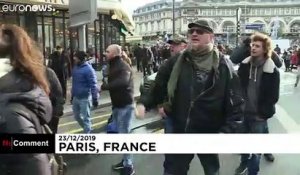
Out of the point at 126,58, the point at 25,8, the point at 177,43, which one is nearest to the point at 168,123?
the point at 177,43

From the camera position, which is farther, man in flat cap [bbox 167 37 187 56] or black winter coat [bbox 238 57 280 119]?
black winter coat [bbox 238 57 280 119]

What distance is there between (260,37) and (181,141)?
1.74ft

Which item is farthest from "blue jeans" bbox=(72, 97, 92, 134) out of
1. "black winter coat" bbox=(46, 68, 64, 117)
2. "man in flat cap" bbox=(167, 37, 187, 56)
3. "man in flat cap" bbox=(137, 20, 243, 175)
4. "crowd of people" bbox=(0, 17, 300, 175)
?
"man in flat cap" bbox=(167, 37, 187, 56)

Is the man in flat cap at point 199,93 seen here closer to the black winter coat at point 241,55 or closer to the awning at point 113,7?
the black winter coat at point 241,55

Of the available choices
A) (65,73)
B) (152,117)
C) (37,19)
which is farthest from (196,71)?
(37,19)

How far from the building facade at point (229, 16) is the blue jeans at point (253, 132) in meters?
0.38

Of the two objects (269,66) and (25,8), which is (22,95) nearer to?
(25,8)

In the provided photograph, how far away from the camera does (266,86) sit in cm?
234

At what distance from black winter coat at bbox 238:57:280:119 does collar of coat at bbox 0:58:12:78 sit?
3.29 feet

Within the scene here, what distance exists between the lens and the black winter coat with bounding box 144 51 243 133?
198 cm

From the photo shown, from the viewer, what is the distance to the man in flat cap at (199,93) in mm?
1966
